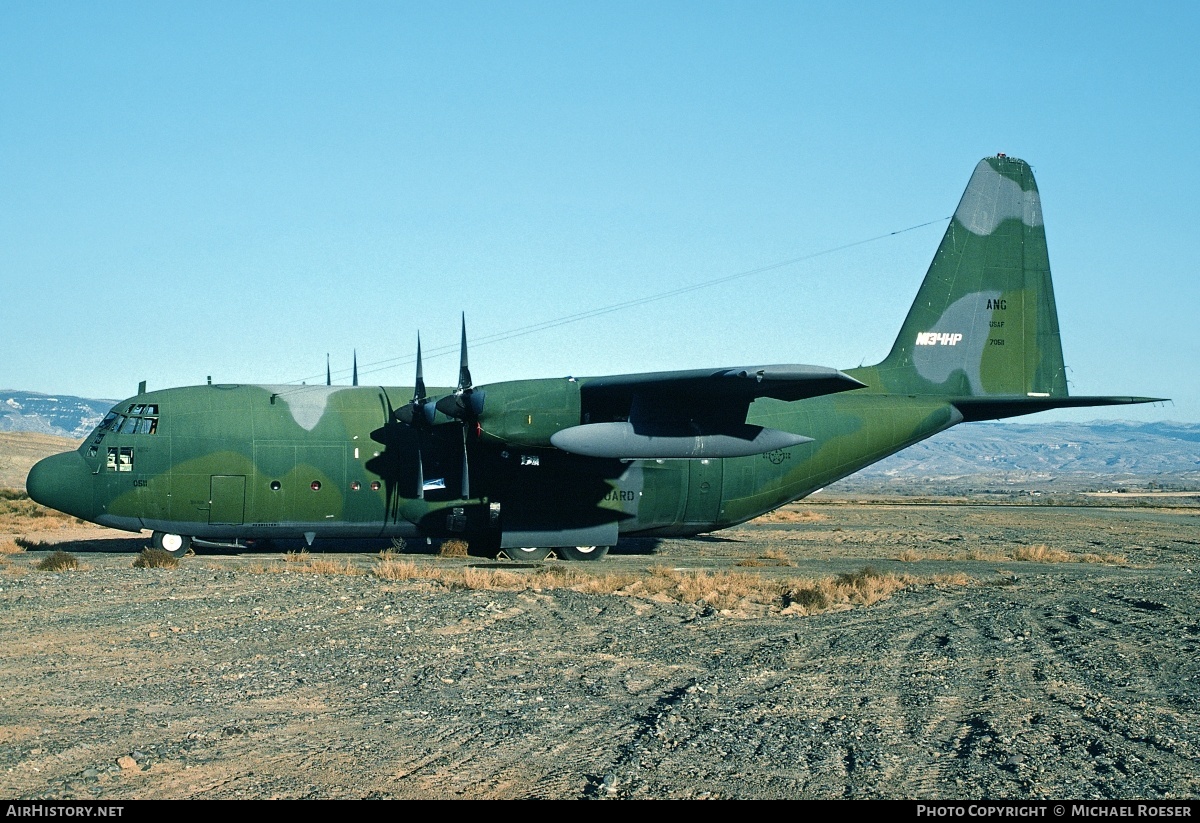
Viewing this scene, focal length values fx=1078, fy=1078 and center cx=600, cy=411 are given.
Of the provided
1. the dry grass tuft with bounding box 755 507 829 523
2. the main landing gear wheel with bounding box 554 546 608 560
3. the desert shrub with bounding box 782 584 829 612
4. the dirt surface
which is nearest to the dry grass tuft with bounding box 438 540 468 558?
the main landing gear wheel with bounding box 554 546 608 560

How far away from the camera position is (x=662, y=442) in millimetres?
21156

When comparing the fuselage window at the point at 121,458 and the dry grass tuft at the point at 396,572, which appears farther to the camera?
the fuselage window at the point at 121,458

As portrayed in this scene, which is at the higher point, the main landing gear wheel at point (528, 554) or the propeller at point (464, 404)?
the propeller at point (464, 404)

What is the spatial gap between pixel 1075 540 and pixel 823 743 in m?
27.2

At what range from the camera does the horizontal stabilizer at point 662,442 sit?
20766 mm

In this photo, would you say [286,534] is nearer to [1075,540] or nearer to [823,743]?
[823,743]

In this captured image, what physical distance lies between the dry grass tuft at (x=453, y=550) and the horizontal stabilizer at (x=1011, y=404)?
1210 cm

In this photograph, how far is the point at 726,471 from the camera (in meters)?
24.5

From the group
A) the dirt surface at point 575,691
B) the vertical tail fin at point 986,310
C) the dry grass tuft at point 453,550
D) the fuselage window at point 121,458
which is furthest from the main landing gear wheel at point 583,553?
the fuselage window at point 121,458

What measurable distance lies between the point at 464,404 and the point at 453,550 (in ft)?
14.7

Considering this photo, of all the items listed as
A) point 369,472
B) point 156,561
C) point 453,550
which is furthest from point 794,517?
point 156,561

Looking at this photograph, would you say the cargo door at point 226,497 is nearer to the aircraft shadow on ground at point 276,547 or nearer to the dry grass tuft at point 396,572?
the aircraft shadow on ground at point 276,547

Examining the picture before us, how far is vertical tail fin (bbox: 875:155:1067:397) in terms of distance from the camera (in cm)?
2625

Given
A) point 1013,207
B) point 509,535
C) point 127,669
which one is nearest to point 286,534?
point 509,535
